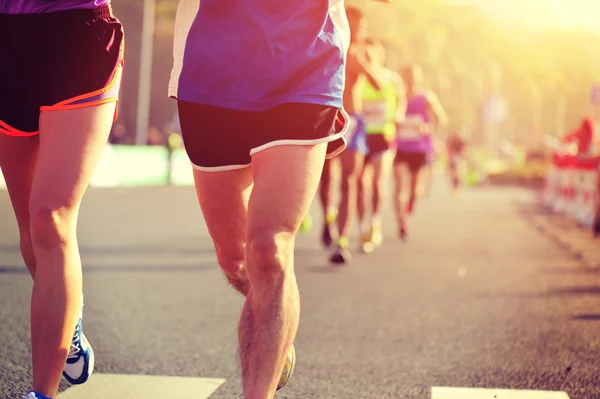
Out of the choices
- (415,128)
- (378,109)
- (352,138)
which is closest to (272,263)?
(352,138)

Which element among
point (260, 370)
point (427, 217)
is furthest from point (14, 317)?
point (427, 217)

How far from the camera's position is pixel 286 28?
132 inches

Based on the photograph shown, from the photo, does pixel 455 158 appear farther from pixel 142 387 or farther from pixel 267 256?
pixel 267 256

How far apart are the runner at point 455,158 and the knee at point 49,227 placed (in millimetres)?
26767

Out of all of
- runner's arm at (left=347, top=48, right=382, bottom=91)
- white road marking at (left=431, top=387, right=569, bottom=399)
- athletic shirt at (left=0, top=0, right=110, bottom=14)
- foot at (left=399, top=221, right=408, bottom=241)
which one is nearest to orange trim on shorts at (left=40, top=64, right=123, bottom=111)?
athletic shirt at (left=0, top=0, right=110, bottom=14)

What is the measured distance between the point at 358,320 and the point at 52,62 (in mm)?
3442

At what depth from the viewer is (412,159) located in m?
14.3

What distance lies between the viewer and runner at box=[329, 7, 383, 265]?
387 inches

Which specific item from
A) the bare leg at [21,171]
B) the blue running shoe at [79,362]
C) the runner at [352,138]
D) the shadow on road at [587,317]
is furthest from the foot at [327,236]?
the bare leg at [21,171]

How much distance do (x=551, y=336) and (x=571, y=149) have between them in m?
14.7

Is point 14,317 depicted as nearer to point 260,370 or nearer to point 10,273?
point 10,273

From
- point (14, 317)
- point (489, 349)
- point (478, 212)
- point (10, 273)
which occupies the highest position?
point (489, 349)

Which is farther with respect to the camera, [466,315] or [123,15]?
[123,15]

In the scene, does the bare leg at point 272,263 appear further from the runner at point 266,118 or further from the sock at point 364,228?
the sock at point 364,228
